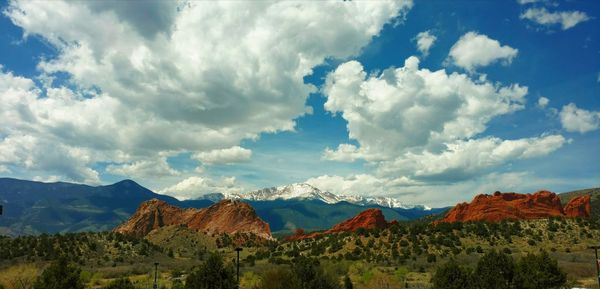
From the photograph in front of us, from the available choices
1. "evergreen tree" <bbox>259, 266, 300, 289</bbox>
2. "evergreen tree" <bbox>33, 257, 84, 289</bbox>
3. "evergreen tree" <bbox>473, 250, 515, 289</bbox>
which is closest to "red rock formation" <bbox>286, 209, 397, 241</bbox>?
"evergreen tree" <bbox>473, 250, 515, 289</bbox>

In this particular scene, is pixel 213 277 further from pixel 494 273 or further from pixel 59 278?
pixel 494 273

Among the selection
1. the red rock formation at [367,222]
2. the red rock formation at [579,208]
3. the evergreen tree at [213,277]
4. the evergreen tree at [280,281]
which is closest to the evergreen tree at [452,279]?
the evergreen tree at [280,281]

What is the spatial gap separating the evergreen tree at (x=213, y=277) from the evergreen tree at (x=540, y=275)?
22.7 metres

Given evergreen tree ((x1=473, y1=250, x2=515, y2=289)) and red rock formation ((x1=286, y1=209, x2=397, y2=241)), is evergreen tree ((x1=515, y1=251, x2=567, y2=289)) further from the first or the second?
red rock formation ((x1=286, y1=209, x2=397, y2=241))

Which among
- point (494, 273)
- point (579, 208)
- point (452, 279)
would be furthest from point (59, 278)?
point (579, 208)

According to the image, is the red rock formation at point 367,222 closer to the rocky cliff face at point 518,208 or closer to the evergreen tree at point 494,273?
the rocky cliff face at point 518,208

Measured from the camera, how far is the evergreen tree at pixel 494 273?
3400 cm

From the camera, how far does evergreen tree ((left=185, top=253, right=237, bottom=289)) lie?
30562 millimetres

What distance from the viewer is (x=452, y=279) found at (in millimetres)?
33625

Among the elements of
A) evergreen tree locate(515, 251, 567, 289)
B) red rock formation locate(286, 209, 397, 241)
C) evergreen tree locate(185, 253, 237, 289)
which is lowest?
evergreen tree locate(515, 251, 567, 289)

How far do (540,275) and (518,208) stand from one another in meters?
75.9

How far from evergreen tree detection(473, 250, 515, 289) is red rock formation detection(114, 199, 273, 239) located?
4555 inches

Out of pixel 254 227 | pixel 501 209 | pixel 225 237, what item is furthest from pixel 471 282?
pixel 254 227

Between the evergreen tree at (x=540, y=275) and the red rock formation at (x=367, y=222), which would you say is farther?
the red rock formation at (x=367, y=222)
